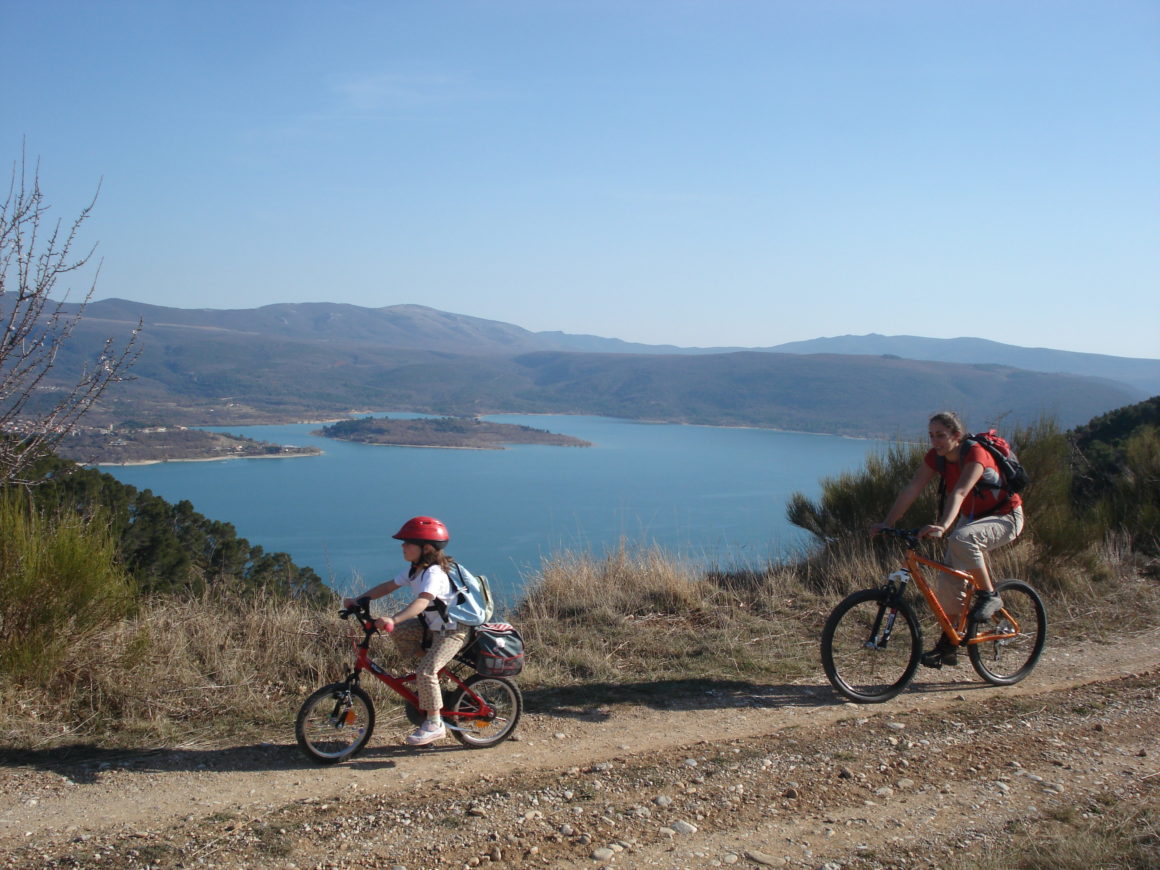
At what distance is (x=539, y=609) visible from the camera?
22.7 ft

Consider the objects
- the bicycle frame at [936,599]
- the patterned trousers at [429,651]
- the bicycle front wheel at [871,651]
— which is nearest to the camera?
the patterned trousers at [429,651]

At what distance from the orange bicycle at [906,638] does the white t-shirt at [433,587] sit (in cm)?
224

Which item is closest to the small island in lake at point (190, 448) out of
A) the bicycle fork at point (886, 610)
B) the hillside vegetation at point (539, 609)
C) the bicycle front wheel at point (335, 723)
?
the hillside vegetation at point (539, 609)

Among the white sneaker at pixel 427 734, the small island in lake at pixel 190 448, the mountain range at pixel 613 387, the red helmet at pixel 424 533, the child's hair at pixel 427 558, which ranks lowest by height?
the small island in lake at pixel 190 448

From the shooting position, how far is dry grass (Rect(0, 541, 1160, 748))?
445 centimetres

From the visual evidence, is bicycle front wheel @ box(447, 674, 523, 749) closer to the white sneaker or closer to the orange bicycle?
the white sneaker

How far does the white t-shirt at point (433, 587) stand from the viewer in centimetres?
411

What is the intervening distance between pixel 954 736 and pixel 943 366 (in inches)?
4627

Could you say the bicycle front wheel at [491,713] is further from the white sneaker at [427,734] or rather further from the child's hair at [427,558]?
the child's hair at [427,558]

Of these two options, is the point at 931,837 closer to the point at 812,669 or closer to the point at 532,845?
the point at 532,845

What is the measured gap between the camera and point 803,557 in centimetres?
903

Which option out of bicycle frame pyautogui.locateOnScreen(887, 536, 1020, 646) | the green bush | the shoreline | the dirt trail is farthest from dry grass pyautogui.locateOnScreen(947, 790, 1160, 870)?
the shoreline

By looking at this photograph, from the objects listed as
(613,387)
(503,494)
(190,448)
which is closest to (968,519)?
(503,494)

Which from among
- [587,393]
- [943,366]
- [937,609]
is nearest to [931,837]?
[937,609]
